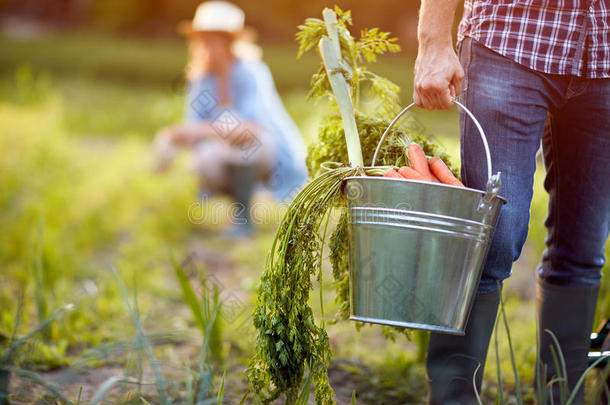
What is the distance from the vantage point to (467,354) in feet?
4.50

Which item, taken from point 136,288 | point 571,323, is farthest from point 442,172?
point 136,288

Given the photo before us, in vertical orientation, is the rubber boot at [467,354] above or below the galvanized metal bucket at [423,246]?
below

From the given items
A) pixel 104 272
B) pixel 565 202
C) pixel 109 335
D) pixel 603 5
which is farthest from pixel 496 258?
pixel 104 272

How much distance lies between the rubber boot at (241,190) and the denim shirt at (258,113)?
0.78 ft

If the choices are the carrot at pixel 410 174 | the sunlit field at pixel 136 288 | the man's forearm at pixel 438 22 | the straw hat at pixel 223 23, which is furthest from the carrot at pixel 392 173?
the straw hat at pixel 223 23

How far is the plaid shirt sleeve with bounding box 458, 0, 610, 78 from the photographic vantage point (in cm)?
125

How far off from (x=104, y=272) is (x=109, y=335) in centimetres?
82

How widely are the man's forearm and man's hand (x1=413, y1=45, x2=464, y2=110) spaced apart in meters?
0.02

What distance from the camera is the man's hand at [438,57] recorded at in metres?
1.25

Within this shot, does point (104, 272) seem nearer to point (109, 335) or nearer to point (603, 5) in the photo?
point (109, 335)

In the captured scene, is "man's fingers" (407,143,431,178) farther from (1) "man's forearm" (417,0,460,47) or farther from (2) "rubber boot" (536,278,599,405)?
(2) "rubber boot" (536,278,599,405)

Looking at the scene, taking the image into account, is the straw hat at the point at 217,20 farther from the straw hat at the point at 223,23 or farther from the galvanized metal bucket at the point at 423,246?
the galvanized metal bucket at the point at 423,246

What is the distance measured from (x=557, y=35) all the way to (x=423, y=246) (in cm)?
55

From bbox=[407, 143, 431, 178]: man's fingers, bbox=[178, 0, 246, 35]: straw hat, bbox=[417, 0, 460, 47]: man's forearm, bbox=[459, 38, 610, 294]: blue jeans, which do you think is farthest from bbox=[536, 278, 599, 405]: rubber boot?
bbox=[178, 0, 246, 35]: straw hat
